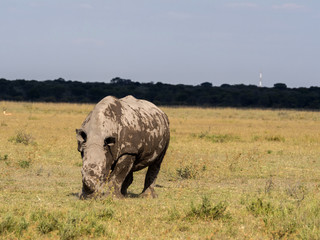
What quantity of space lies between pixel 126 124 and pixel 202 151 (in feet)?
35.6

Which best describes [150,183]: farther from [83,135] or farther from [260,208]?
[260,208]

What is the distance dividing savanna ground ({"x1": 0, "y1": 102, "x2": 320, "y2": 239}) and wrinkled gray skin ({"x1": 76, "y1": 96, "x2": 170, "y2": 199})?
42 centimetres

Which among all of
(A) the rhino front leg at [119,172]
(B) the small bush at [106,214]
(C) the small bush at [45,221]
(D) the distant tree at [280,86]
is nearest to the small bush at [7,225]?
(C) the small bush at [45,221]

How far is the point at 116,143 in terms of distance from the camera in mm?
10531

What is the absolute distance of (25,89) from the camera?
303ft

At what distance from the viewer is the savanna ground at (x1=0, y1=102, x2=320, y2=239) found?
27.2ft

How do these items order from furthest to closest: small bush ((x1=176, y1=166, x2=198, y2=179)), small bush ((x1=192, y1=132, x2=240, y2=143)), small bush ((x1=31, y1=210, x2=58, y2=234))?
small bush ((x1=192, y1=132, x2=240, y2=143)), small bush ((x1=176, y1=166, x2=198, y2=179)), small bush ((x1=31, y1=210, x2=58, y2=234))

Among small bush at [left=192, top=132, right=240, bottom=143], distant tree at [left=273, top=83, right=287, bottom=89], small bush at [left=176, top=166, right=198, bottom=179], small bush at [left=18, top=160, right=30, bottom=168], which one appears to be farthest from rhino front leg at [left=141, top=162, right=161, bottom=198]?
distant tree at [left=273, top=83, right=287, bottom=89]

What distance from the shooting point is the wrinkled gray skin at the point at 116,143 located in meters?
9.96

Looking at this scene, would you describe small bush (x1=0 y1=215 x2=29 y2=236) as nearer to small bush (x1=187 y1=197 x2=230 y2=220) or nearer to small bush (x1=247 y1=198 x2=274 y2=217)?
small bush (x1=187 y1=197 x2=230 y2=220)

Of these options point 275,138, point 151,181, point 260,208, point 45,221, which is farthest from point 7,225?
point 275,138

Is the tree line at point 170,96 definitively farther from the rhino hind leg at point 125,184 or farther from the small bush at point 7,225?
the small bush at point 7,225

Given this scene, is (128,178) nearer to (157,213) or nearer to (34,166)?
(157,213)

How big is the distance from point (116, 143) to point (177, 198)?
213 cm
